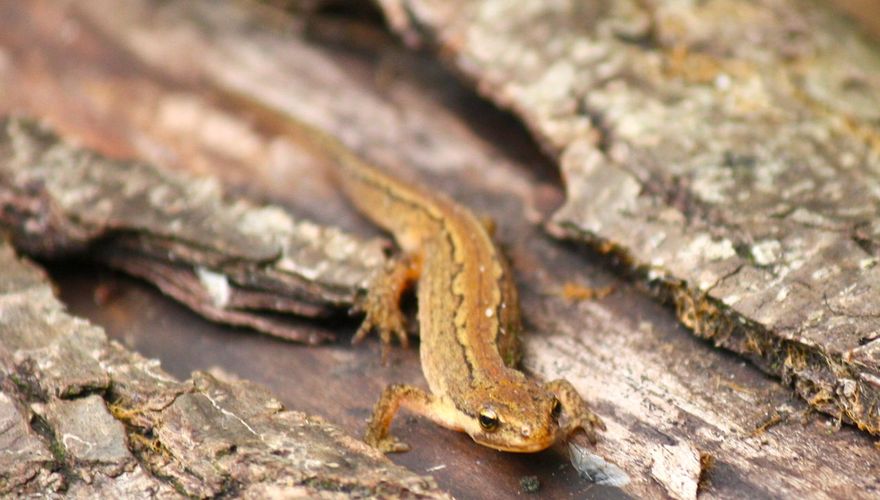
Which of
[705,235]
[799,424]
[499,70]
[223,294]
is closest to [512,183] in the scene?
[499,70]

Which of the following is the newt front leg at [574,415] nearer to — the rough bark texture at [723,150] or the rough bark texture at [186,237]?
the rough bark texture at [723,150]

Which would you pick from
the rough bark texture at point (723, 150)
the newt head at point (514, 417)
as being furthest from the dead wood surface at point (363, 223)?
the rough bark texture at point (723, 150)

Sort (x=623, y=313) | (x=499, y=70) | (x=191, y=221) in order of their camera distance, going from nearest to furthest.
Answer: (x=623, y=313)
(x=191, y=221)
(x=499, y=70)

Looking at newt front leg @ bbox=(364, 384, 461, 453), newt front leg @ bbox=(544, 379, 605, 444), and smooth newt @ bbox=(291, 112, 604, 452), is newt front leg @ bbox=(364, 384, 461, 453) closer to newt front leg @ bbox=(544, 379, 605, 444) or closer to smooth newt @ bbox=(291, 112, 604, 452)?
smooth newt @ bbox=(291, 112, 604, 452)

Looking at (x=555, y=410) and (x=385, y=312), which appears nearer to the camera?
(x=555, y=410)

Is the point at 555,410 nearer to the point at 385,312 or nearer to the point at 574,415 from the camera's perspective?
the point at 574,415

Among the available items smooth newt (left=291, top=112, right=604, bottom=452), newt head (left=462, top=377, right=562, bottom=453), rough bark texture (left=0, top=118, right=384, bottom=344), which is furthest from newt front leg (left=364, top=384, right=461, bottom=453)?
rough bark texture (left=0, top=118, right=384, bottom=344)

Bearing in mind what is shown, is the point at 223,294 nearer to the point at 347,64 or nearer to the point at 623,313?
the point at 623,313

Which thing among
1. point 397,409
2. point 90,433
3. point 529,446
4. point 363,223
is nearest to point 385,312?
point 397,409
